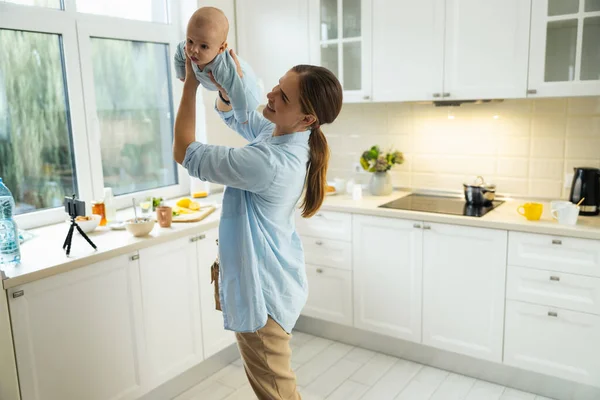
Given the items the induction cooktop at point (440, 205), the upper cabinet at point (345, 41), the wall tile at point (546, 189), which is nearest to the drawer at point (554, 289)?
the induction cooktop at point (440, 205)

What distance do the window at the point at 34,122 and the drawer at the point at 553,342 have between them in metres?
2.39

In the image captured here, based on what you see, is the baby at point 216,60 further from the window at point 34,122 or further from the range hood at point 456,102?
the range hood at point 456,102

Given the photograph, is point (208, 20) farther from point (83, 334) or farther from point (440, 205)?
point (440, 205)

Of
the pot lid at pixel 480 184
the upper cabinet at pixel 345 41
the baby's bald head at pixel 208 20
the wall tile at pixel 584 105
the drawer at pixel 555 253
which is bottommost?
the drawer at pixel 555 253

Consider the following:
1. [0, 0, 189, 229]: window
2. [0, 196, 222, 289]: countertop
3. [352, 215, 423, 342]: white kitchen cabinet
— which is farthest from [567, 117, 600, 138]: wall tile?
[0, 0, 189, 229]: window

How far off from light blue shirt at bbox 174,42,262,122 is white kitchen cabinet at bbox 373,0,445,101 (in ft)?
5.21

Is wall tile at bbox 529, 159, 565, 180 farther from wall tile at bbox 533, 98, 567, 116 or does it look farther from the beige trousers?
the beige trousers

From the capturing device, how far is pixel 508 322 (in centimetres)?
269

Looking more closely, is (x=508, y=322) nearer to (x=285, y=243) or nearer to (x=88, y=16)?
(x=285, y=243)

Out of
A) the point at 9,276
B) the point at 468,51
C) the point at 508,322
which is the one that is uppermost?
the point at 468,51

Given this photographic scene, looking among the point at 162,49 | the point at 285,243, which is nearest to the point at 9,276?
the point at 285,243

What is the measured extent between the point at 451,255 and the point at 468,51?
1057 millimetres

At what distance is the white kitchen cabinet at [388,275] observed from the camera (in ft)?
9.63

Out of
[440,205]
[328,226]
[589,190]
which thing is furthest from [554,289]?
[328,226]
